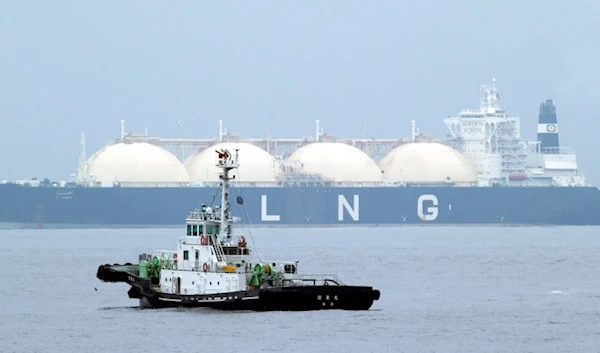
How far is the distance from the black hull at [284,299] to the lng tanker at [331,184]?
232ft

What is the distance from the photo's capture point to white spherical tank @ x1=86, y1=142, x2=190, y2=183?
115m

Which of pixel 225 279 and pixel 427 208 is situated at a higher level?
pixel 427 208

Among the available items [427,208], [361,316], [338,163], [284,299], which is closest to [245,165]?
[338,163]

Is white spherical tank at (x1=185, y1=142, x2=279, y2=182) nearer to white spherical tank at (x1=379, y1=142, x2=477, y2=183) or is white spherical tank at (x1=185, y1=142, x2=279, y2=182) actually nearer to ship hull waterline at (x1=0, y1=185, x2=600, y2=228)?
ship hull waterline at (x1=0, y1=185, x2=600, y2=228)

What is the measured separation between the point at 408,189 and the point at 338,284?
7822cm

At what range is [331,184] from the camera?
382 ft

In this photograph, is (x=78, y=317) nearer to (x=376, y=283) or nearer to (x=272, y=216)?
(x=376, y=283)

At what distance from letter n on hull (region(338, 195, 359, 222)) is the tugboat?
A: 246 ft

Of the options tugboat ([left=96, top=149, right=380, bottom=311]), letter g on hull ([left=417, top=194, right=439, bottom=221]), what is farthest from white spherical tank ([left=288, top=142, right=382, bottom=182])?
tugboat ([left=96, top=149, right=380, bottom=311])

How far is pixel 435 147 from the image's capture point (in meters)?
122

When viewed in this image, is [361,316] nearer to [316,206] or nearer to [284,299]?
[284,299]

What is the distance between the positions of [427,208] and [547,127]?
1749cm

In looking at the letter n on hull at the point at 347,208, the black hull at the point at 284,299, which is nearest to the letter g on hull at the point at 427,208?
the letter n on hull at the point at 347,208

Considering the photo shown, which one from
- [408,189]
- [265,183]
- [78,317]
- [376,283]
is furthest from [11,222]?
[78,317]
